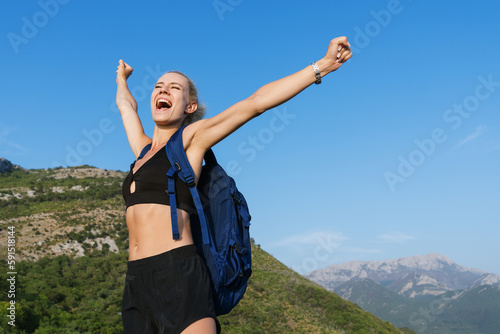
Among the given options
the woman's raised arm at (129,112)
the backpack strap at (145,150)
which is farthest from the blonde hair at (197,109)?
the woman's raised arm at (129,112)

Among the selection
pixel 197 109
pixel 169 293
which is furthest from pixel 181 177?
pixel 197 109

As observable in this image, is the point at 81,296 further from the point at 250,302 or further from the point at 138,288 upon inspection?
the point at 138,288

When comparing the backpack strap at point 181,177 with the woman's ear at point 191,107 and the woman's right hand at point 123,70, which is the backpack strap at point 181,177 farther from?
the woman's right hand at point 123,70

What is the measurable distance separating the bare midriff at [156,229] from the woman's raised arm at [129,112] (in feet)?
3.13

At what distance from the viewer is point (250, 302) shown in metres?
50.4

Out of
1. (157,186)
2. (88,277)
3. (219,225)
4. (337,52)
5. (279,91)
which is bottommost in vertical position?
(219,225)

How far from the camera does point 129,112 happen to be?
3963 mm

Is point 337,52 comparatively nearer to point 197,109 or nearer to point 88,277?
point 197,109

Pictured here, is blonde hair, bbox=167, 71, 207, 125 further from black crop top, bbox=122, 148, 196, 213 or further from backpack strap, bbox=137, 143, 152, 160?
black crop top, bbox=122, 148, 196, 213

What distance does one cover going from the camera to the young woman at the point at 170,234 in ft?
8.47

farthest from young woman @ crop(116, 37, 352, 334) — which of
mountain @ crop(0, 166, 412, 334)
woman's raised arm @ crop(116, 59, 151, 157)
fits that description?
mountain @ crop(0, 166, 412, 334)

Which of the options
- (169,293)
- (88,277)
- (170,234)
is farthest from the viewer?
(88,277)

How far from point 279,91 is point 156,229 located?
3.68 feet

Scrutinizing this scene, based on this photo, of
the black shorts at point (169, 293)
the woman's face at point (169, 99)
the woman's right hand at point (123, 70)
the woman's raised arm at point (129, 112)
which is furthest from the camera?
the woman's right hand at point (123, 70)
